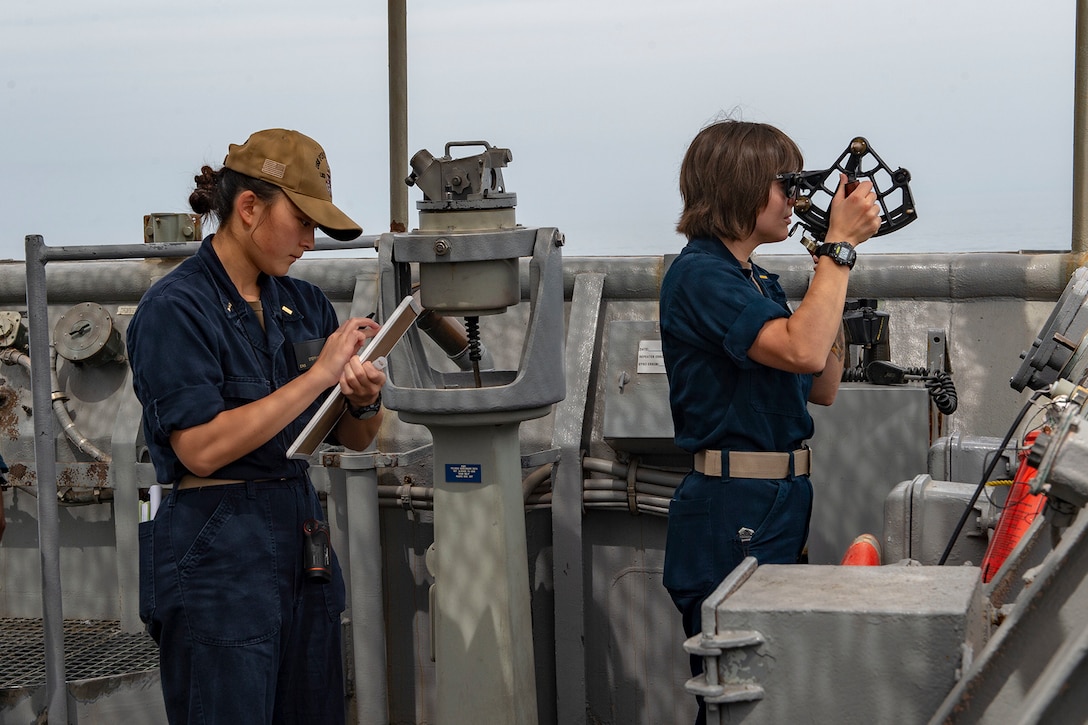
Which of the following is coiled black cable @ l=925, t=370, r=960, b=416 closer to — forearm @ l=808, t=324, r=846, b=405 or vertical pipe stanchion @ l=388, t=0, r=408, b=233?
forearm @ l=808, t=324, r=846, b=405

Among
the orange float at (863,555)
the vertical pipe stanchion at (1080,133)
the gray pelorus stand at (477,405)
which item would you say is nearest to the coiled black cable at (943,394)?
the vertical pipe stanchion at (1080,133)

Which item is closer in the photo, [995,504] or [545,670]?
[995,504]

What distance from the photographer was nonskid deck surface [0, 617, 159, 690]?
352cm

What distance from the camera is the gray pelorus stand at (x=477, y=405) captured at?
2.60m

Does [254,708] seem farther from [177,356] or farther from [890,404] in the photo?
[890,404]

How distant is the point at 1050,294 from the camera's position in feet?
11.5

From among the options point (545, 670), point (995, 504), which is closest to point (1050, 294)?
point (995, 504)

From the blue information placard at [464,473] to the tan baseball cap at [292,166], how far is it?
28.8 inches

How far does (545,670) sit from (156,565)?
1.79 metres

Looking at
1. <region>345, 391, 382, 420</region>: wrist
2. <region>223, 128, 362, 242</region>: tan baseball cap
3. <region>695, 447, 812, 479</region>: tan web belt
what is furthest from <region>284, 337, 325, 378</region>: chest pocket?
<region>695, 447, 812, 479</region>: tan web belt

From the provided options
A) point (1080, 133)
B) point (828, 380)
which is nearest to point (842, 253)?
point (828, 380)

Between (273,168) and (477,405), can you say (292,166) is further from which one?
(477,405)

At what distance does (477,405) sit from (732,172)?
2.40ft

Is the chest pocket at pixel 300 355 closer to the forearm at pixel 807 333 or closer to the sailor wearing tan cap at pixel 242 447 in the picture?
the sailor wearing tan cap at pixel 242 447
